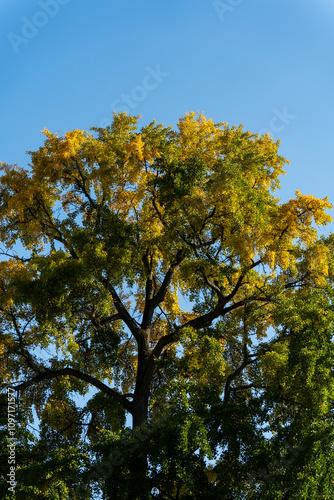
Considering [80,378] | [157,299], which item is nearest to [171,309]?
[157,299]

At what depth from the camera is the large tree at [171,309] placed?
984cm

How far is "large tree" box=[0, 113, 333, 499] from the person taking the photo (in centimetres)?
984

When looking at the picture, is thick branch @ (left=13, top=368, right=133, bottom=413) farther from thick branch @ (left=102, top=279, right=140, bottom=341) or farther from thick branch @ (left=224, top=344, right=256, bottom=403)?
thick branch @ (left=224, top=344, right=256, bottom=403)

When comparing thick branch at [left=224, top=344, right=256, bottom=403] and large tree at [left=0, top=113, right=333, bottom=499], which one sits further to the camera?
thick branch at [left=224, top=344, right=256, bottom=403]

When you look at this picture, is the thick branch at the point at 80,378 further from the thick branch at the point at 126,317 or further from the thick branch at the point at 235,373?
the thick branch at the point at 235,373

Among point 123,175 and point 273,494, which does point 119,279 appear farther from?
point 273,494

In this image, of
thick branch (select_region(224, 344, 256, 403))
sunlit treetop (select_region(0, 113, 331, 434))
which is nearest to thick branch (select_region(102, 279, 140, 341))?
sunlit treetop (select_region(0, 113, 331, 434))

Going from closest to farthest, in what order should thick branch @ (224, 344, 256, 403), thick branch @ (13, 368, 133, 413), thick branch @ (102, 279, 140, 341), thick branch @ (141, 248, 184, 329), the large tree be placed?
the large tree < thick branch @ (224, 344, 256, 403) < thick branch @ (13, 368, 133, 413) < thick branch @ (102, 279, 140, 341) < thick branch @ (141, 248, 184, 329)

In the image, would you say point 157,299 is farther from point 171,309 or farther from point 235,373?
point 235,373

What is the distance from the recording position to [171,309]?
15.3m

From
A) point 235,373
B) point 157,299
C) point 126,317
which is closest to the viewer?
point 235,373

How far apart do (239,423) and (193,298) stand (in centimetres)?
394

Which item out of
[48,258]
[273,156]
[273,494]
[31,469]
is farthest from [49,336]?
[273,156]

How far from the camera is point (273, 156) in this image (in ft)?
44.2
